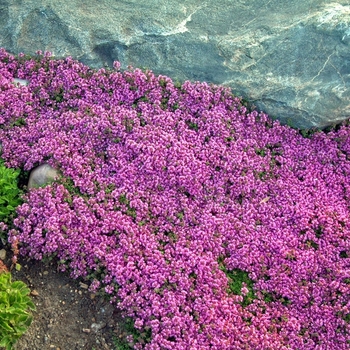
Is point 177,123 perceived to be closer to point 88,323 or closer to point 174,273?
point 174,273

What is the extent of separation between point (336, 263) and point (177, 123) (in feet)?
9.12

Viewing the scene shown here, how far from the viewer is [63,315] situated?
5598 millimetres

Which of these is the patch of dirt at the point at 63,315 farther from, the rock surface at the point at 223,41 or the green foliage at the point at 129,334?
the rock surface at the point at 223,41

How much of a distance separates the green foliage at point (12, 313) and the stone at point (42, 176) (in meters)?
1.42

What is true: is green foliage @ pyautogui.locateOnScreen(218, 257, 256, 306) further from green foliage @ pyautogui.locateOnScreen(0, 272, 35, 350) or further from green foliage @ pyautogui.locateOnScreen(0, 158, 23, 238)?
green foliage @ pyautogui.locateOnScreen(0, 158, 23, 238)

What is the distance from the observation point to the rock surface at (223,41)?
275 inches

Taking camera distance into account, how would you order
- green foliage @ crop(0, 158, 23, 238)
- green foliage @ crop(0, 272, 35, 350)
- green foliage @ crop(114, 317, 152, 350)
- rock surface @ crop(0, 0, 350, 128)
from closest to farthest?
green foliage @ crop(0, 272, 35, 350), green foliage @ crop(114, 317, 152, 350), green foliage @ crop(0, 158, 23, 238), rock surface @ crop(0, 0, 350, 128)

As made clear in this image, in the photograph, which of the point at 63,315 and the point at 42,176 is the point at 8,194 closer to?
the point at 42,176

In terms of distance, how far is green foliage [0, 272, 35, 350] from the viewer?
4867mm

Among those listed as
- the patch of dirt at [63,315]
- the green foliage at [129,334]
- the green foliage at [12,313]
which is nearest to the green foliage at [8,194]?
the patch of dirt at [63,315]

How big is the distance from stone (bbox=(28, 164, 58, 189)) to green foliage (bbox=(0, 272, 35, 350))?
1417 millimetres

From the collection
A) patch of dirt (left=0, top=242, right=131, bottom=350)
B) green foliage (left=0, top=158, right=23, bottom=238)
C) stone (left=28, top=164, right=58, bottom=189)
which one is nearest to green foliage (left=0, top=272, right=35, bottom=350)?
patch of dirt (left=0, top=242, right=131, bottom=350)

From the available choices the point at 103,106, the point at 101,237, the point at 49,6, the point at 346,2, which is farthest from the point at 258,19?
the point at 101,237

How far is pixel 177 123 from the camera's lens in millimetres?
6816
